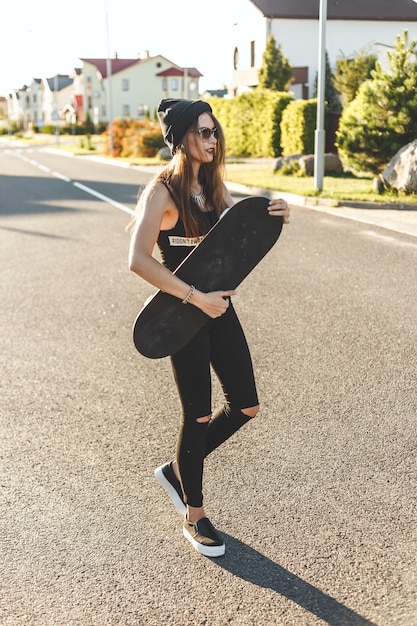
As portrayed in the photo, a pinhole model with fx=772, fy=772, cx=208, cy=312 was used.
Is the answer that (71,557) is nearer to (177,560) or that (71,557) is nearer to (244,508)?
(177,560)

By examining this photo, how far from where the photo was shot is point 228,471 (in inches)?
151

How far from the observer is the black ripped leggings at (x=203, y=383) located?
3.08 meters

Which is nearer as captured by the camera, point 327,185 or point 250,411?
point 250,411

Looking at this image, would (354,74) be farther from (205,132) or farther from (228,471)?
(205,132)

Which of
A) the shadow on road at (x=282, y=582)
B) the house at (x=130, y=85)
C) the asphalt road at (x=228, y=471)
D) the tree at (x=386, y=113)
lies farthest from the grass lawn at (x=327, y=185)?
the house at (x=130, y=85)

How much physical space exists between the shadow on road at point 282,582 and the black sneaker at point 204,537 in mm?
41

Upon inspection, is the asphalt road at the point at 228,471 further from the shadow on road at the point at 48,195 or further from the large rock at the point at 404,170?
the shadow on road at the point at 48,195

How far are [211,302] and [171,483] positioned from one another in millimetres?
989

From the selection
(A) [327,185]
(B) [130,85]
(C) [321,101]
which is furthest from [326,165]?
(B) [130,85]

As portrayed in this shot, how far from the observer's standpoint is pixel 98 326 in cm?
673

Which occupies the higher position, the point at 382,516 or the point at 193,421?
the point at 193,421

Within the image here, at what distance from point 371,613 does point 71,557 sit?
1190 millimetres

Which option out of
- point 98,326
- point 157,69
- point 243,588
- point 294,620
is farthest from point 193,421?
point 157,69

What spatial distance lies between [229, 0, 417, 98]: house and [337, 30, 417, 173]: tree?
35.2m
